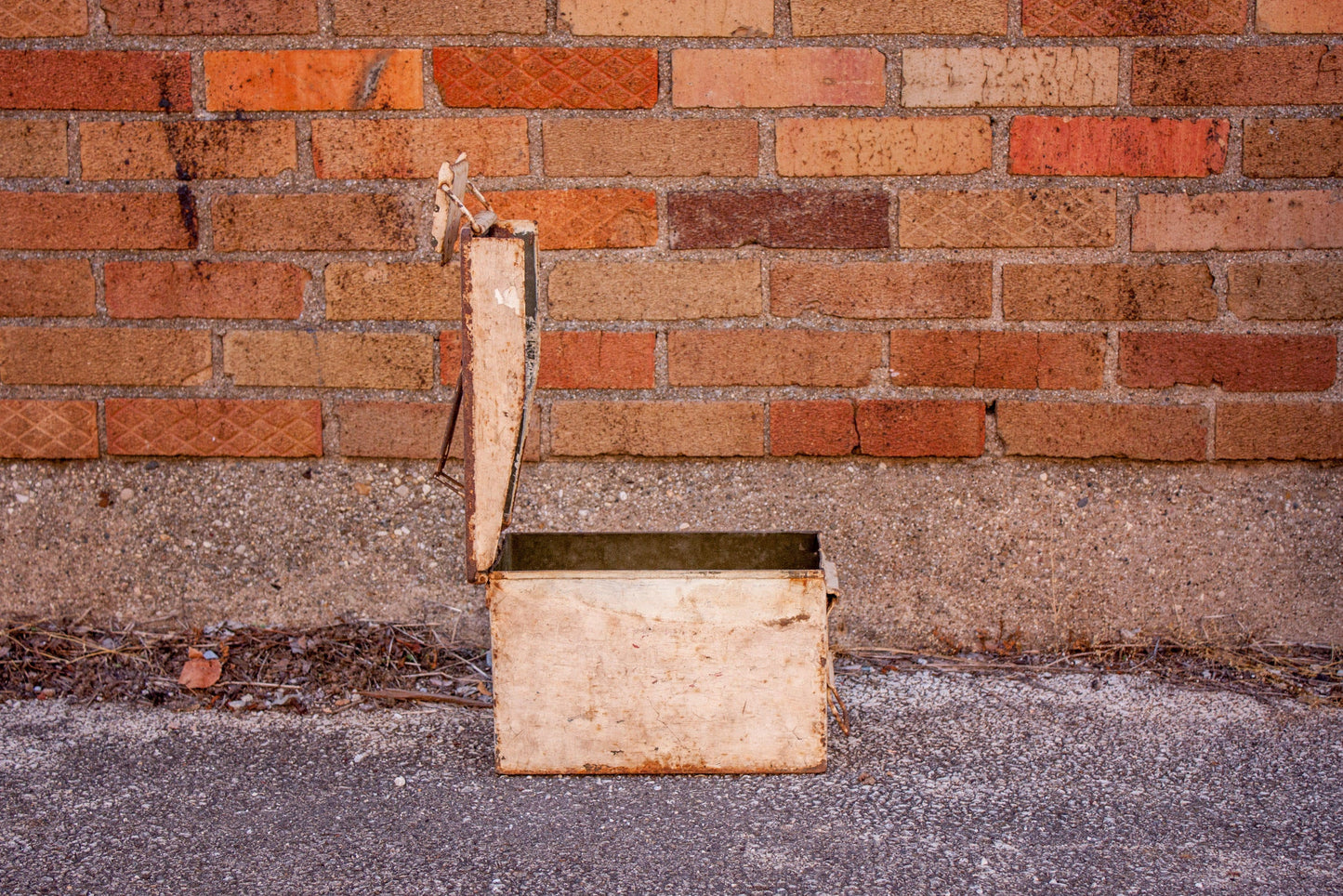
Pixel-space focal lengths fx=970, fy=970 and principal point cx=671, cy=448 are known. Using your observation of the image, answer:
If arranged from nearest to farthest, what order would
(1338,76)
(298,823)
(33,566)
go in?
1. (298,823)
2. (1338,76)
3. (33,566)

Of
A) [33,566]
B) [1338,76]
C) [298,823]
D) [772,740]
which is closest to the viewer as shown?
[298,823]

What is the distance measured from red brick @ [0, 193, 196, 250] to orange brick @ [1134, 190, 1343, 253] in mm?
1999

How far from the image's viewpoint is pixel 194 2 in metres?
2.00

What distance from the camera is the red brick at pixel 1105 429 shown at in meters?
2.04

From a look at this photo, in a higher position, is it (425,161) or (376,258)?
(425,161)

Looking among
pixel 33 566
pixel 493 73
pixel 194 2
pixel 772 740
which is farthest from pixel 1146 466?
pixel 33 566

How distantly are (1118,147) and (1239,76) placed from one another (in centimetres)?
27

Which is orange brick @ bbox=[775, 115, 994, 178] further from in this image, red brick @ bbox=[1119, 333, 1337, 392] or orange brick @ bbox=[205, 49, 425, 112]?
orange brick @ bbox=[205, 49, 425, 112]

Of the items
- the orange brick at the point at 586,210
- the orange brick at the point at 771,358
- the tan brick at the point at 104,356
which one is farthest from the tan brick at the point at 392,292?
the orange brick at the point at 771,358

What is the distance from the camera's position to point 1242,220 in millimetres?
1999

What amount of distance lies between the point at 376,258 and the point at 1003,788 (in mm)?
1573

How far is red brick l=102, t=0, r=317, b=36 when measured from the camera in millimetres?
1996

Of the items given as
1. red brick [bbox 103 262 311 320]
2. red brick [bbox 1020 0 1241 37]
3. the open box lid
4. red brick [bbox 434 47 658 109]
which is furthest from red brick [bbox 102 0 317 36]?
red brick [bbox 1020 0 1241 37]

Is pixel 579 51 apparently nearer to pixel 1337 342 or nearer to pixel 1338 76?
pixel 1338 76
